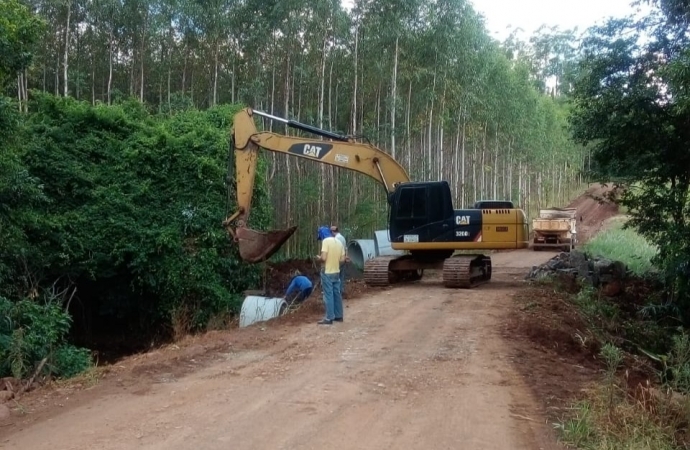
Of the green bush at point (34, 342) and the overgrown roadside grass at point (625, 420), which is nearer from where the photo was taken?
the overgrown roadside grass at point (625, 420)

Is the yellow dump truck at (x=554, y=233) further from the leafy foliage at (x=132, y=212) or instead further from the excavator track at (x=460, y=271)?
the leafy foliage at (x=132, y=212)

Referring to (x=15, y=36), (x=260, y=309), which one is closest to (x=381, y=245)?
(x=260, y=309)

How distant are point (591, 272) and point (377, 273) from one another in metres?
6.32

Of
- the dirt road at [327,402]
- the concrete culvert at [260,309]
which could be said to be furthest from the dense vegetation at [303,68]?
the dirt road at [327,402]

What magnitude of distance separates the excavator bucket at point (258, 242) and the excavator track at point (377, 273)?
12.4ft

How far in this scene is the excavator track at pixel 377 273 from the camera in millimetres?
16734

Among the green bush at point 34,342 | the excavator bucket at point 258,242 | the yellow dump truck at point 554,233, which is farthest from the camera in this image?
the yellow dump truck at point 554,233

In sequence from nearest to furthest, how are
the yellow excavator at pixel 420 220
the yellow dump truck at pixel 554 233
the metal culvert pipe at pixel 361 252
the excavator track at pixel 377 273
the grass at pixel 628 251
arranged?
the yellow excavator at pixel 420 220 → the excavator track at pixel 377 273 → the metal culvert pipe at pixel 361 252 → the grass at pixel 628 251 → the yellow dump truck at pixel 554 233

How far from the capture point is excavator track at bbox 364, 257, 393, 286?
16.7m

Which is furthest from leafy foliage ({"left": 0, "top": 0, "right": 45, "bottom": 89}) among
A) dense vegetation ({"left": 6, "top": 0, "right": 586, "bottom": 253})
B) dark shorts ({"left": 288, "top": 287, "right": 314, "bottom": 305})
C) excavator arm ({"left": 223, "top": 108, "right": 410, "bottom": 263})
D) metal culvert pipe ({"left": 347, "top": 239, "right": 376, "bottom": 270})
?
dense vegetation ({"left": 6, "top": 0, "right": 586, "bottom": 253})

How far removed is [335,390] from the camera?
7.68 metres

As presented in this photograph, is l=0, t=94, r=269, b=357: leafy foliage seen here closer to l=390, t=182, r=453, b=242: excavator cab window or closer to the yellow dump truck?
l=390, t=182, r=453, b=242: excavator cab window

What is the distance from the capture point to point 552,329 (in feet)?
37.1

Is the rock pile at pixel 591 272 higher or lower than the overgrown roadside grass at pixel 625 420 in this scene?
higher
